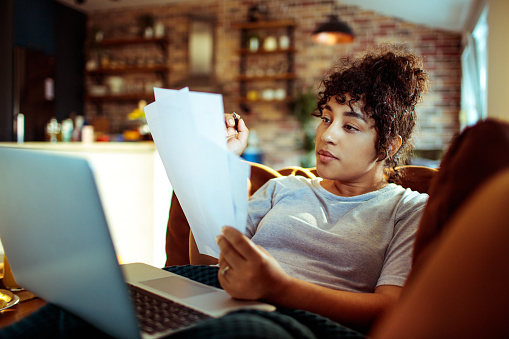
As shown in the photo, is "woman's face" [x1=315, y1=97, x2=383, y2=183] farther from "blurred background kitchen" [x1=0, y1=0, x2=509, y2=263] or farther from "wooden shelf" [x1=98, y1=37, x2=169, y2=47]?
"wooden shelf" [x1=98, y1=37, x2=169, y2=47]

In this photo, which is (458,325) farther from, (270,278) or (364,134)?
(364,134)

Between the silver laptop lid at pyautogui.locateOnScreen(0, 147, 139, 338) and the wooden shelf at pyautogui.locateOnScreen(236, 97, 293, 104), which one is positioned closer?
the silver laptop lid at pyautogui.locateOnScreen(0, 147, 139, 338)

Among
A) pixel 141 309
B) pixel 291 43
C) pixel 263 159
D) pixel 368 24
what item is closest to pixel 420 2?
pixel 368 24

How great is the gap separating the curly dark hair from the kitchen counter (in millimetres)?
1874

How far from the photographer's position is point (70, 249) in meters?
0.60

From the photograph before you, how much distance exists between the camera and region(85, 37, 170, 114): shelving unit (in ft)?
19.5

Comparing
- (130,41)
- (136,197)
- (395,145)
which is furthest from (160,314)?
(130,41)

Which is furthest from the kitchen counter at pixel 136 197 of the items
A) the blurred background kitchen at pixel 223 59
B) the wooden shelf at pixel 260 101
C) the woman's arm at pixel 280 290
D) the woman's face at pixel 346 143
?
the wooden shelf at pixel 260 101

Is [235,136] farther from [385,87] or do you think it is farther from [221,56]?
[221,56]

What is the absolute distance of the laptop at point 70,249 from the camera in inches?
20.8

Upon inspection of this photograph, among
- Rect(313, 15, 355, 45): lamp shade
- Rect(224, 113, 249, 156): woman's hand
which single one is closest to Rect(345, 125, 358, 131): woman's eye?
Rect(224, 113, 249, 156): woman's hand

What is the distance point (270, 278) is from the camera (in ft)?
2.38

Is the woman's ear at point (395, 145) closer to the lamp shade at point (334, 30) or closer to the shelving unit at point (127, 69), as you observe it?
the lamp shade at point (334, 30)

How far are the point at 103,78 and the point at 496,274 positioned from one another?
6.53 m
